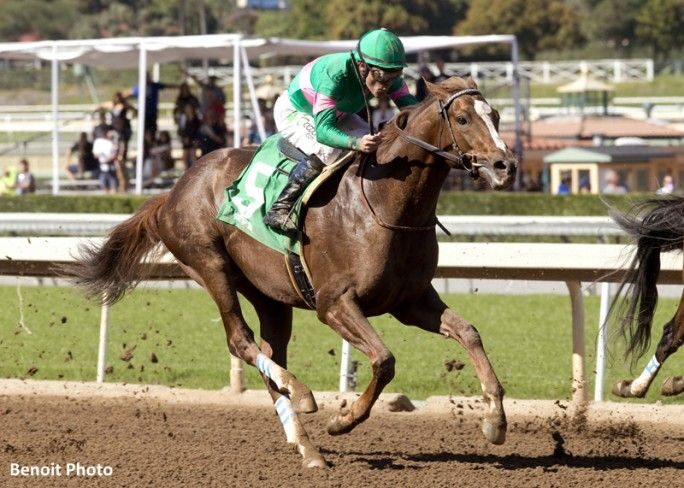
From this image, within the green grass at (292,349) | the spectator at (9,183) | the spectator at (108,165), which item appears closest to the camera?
the green grass at (292,349)

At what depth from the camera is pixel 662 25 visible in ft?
169

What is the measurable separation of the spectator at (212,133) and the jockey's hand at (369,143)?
1193cm

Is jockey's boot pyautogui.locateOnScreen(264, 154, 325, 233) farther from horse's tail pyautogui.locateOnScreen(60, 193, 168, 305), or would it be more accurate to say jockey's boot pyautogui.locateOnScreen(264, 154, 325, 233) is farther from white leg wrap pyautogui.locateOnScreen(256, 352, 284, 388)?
horse's tail pyautogui.locateOnScreen(60, 193, 168, 305)

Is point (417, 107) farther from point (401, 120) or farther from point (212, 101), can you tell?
point (212, 101)

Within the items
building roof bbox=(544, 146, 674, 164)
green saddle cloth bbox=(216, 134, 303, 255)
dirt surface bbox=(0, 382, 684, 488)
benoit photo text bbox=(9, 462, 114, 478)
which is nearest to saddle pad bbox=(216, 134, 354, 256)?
green saddle cloth bbox=(216, 134, 303, 255)

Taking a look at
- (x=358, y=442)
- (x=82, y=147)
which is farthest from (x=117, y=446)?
(x=82, y=147)

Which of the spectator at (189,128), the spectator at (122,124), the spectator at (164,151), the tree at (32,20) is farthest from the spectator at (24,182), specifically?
the tree at (32,20)

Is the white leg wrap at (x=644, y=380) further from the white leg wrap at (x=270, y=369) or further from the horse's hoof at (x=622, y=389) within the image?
the white leg wrap at (x=270, y=369)

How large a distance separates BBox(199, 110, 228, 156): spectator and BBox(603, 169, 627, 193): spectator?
5.85 meters

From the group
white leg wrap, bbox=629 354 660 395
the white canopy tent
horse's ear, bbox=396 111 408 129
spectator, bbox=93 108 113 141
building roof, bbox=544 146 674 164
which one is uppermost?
horse's ear, bbox=396 111 408 129

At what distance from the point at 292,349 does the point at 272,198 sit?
3.43 metres

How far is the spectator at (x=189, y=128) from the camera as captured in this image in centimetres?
1770

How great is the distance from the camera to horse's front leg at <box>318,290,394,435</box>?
5.61 metres

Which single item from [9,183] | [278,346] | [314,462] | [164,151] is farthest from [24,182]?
[314,462]
